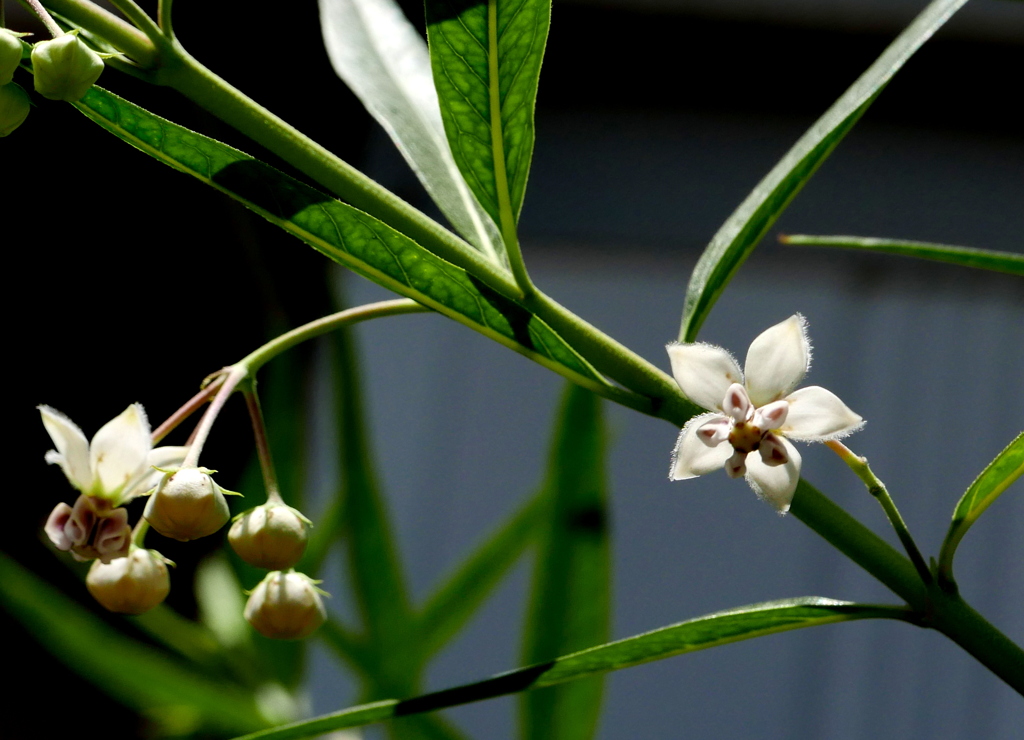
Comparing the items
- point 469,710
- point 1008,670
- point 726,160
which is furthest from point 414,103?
point 469,710

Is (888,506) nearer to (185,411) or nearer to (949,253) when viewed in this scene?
(949,253)

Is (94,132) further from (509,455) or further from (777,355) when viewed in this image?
(777,355)

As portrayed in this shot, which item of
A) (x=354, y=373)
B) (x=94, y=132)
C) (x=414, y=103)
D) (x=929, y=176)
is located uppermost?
(x=929, y=176)

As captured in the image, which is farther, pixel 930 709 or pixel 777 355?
pixel 930 709

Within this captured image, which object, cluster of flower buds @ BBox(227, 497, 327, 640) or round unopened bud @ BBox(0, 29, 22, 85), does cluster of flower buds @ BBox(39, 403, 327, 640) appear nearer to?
cluster of flower buds @ BBox(227, 497, 327, 640)

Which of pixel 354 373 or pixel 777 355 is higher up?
pixel 354 373

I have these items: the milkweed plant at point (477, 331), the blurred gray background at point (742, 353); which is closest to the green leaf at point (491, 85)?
the milkweed plant at point (477, 331)

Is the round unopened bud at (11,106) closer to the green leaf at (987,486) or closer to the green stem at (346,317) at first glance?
the green stem at (346,317)

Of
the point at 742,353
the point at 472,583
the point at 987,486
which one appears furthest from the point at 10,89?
the point at 742,353
